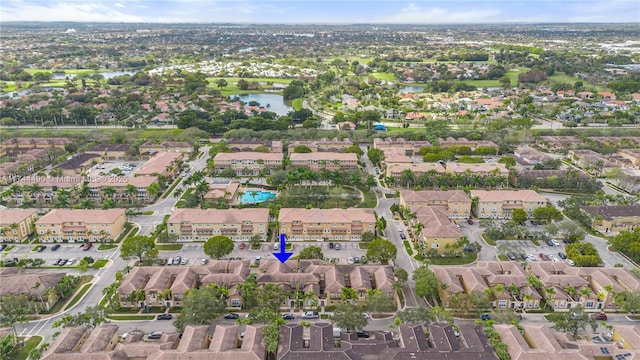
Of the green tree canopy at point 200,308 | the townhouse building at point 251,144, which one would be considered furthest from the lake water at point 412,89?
the green tree canopy at point 200,308

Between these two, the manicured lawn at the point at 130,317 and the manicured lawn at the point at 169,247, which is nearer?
the manicured lawn at the point at 130,317

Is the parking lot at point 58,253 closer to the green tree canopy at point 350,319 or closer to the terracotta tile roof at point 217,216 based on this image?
the terracotta tile roof at point 217,216

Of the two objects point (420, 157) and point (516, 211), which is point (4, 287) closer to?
point (516, 211)

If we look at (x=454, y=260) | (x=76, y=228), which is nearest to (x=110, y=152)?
(x=76, y=228)

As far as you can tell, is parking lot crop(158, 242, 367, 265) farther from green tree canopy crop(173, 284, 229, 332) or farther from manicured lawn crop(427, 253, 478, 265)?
green tree canopy crop(173, 284, 229, 332)

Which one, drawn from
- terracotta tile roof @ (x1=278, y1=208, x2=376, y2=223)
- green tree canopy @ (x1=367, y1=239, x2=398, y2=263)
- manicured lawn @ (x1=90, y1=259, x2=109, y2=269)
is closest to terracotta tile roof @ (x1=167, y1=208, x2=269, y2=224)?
terracotta tile roof @ (x1=278, y1=208, x2=376, y2=223)

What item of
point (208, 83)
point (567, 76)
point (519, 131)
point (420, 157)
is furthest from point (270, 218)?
point (567, 76)

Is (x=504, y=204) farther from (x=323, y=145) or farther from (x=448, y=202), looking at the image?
(x=323, y=145)
